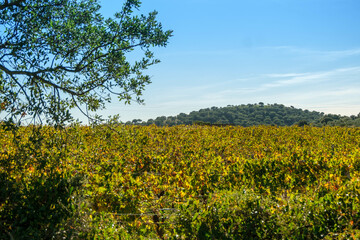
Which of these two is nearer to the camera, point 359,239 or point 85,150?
point 359,239

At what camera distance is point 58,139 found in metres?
8.08

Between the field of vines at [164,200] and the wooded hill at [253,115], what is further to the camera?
the wooded hill at [253,115]

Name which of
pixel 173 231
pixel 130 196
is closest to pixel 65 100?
pixel 130 196

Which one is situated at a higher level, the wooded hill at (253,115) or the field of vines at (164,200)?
the wooded hill at (253,115)

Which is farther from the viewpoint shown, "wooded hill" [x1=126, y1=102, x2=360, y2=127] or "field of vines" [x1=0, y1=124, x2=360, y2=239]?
"wooded hill" [x1=126, y1=102, x2=360, y2=127]

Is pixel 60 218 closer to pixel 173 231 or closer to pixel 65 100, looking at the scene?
pixel 173 231

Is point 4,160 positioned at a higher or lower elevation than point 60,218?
higher

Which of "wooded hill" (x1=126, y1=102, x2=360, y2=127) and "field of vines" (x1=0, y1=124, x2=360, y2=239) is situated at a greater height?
"wooded hill" (x1=126, y1=102, x2=360, y2=127)

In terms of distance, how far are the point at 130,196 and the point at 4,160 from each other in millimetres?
3400

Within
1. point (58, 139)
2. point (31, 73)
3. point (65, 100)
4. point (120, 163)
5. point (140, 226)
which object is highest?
point (31, 73)

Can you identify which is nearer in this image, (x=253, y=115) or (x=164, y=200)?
(x=164, y=200)

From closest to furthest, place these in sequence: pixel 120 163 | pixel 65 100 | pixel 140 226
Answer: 1. pixel 140 226
2. pixel 65 100
3. pixel 120 163

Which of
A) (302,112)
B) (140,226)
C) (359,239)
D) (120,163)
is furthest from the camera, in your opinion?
(302,112)

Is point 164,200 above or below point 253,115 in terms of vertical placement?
below
